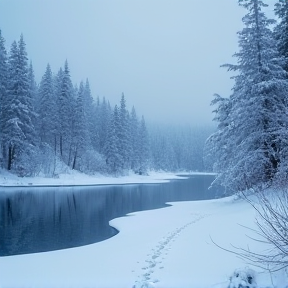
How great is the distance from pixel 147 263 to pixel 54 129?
40.1m

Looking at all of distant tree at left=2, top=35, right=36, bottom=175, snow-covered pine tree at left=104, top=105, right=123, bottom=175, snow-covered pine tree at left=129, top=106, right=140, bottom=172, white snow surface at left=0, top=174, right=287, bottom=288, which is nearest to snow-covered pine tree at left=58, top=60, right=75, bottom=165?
distant tree at left=2, top=35, right=36, bottom=175

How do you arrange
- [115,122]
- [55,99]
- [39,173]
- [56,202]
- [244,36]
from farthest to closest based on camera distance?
1. [115,122]
2. [55,99]
3. [39,173]
4. [56,202]
5. [244,36]

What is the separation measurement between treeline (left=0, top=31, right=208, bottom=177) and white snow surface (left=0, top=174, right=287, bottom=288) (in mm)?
28764

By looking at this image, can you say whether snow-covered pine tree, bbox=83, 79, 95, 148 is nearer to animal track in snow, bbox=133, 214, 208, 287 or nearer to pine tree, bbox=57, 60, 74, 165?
pine tree, bbox=57, 60, 74, 165

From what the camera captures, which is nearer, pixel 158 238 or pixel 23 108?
pixel 158 238

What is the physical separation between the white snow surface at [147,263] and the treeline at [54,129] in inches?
1132

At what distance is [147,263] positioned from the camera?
885 centimetres

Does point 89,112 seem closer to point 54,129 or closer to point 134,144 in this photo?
point 134,144

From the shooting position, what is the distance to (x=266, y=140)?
60.5 feet

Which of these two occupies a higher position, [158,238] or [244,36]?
[244,36]

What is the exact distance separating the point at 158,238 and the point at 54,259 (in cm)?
428

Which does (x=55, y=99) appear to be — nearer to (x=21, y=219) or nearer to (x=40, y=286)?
(x=21, y=219)

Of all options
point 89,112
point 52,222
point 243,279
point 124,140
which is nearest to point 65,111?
point 89,112

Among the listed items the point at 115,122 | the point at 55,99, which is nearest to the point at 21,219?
the point at 55,99
